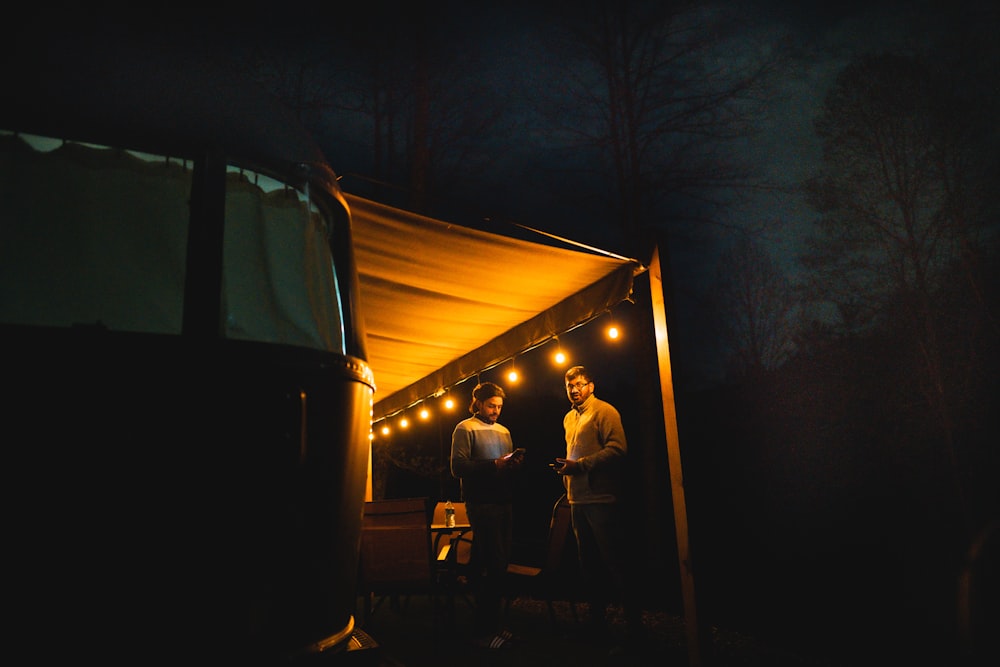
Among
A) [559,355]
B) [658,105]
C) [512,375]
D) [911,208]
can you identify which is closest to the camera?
[559,355]

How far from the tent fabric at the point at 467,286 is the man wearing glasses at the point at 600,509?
90cm

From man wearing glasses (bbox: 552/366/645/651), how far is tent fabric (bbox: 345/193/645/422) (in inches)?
35.3

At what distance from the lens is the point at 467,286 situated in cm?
475

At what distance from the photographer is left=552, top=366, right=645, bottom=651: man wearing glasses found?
433 cm

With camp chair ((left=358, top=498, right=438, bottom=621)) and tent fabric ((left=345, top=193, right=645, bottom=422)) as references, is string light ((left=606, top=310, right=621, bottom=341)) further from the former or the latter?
camp chair ((left=358, top=498, right=438, bottom=621))

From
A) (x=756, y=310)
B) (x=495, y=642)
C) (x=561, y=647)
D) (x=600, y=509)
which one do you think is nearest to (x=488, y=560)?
(x=495, y=642)

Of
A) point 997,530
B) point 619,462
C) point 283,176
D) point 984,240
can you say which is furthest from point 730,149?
point 997,530

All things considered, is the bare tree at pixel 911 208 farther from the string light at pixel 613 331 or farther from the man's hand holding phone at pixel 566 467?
the man's hand holding phone at pixel 566 467

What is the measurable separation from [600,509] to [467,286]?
1912mm

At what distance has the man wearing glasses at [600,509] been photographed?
4332mm

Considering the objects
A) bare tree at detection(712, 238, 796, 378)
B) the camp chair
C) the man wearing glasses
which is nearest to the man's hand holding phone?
the man wearing glasses

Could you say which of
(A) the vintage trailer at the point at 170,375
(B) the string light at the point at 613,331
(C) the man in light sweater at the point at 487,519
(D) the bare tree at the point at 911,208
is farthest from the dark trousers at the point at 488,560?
(D) the bare tree at the point at 911,208

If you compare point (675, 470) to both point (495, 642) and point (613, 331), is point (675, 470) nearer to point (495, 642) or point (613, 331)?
point (613, 331)

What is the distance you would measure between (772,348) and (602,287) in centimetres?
1181
